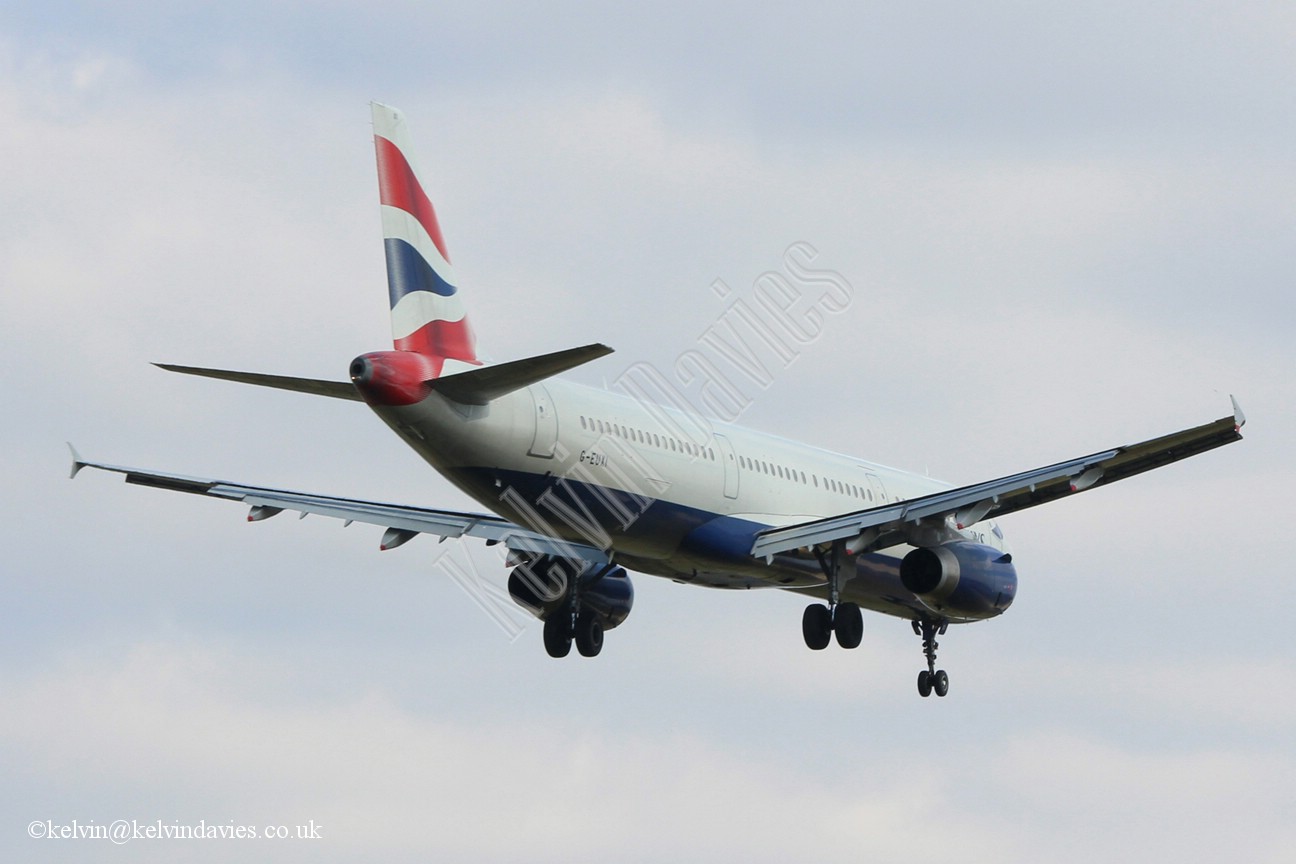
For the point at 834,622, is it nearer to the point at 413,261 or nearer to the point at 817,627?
the point at 817,627

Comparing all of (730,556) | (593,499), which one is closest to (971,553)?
(730,556)

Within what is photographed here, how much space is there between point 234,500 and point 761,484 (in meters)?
10.4

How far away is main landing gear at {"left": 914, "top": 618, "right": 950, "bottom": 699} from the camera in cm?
4247

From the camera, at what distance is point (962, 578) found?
3897 cm

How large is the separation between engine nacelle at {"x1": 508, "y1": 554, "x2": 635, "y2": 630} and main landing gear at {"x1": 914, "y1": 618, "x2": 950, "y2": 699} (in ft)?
24.1

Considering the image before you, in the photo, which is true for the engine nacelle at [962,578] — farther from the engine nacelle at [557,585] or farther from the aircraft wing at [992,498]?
the engine nacelle at [557,585]

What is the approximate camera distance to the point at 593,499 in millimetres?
34094

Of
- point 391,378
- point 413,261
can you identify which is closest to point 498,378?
point 391,378

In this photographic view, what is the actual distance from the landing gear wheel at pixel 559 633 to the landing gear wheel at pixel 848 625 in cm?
547

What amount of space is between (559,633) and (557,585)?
39.5 inches

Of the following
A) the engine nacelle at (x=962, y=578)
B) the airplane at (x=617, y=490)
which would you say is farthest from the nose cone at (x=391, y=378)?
the engine nacelle at (x=962, y=578)

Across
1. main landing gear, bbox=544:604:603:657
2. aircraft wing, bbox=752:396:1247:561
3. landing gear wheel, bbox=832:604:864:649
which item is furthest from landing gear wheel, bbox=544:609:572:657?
landing gear wheel, bbox=832:604:864:649

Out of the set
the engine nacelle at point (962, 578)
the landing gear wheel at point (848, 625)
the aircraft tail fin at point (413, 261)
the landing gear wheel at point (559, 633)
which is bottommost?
the landing gear wheel at point (848, 625)

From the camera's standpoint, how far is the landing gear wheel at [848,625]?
3756 centimetres
